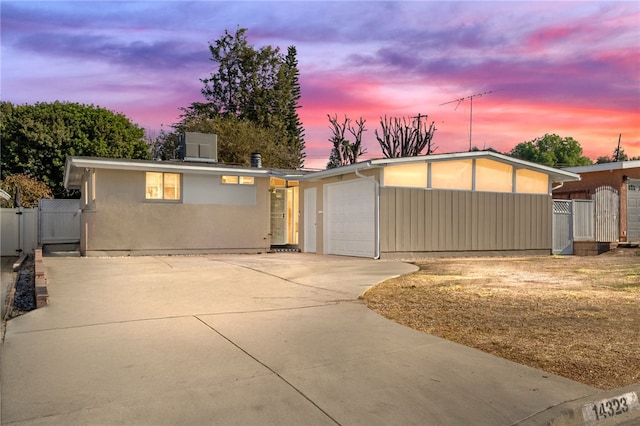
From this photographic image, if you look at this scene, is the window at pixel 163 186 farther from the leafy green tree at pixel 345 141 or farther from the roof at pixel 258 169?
the leafy green tree at pixel 345 141

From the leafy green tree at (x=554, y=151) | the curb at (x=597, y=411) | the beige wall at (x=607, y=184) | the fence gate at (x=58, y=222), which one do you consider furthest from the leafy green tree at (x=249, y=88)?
the curb at (x=597, y=411)

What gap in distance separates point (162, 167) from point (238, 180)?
2.73 metres

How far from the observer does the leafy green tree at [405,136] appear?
3859 cm

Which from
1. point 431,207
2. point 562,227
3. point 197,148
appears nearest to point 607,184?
point 562,227

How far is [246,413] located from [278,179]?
15.4 meters

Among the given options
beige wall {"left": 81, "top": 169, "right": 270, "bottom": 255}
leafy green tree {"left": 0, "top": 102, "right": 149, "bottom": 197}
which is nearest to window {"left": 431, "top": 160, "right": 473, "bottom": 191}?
beige wall {"left": 81, "top": 169, "right": 270, "bottom": 255}

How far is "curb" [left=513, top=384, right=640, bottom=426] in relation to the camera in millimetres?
3266

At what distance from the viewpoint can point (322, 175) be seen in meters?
16.3

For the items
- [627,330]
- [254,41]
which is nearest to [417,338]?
[627,330]

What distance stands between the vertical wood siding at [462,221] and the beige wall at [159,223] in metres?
5.01

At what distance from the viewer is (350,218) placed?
15703 millimetres

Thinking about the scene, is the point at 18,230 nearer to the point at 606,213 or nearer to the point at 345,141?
the point at 606,213

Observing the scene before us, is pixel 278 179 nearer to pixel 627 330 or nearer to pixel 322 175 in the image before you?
pixel 322 175

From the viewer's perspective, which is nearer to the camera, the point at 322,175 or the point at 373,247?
the point at 373,247
